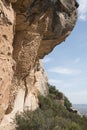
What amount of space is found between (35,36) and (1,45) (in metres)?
5.32

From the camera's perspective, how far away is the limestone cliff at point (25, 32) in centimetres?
1334

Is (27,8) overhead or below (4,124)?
overhead

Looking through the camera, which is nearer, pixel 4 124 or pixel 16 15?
pixel 16 15

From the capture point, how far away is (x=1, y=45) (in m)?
12.9

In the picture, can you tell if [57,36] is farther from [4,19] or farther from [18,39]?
[4,19]

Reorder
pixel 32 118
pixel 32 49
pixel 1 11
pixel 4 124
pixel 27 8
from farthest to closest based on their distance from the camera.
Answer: pixel 32 118
pixel 4 124
pixel 32 49
pixel 27 8
pixel 1 11

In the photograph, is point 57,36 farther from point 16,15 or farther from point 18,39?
point 16,15

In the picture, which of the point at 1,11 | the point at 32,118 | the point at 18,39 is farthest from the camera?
the point at 32,118

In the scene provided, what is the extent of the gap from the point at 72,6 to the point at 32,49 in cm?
293

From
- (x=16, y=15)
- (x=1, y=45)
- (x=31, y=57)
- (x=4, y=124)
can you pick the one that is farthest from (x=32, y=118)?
(x=1, y=45)

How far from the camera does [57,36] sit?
1961cm

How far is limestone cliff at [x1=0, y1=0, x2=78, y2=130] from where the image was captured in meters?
13.3

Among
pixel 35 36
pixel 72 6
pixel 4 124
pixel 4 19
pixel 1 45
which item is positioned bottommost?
pixel 4 124

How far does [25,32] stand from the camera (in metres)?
17.5
